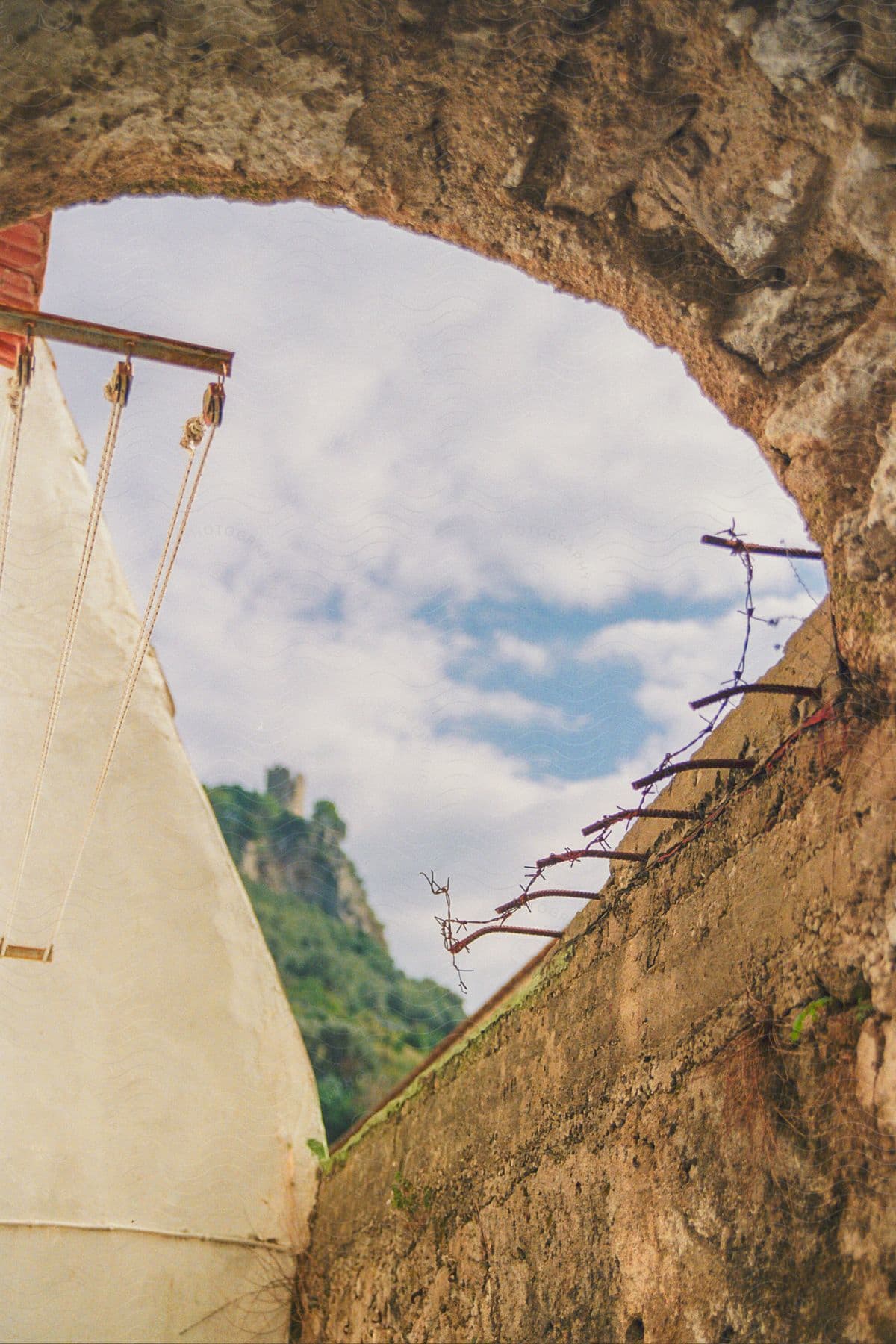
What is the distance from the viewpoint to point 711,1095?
2219 millimetres

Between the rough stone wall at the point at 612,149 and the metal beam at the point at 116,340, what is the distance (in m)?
0.52

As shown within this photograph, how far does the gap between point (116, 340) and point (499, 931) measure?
5.98 ft

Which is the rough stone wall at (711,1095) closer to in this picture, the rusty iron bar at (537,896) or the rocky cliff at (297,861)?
the rusty iron bar at (537,896)

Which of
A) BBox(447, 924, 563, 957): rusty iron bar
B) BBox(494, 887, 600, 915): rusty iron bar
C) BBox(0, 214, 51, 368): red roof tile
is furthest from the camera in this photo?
BBox(0, 214, 51, 368): red roof tile

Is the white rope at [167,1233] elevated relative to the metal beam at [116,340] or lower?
lower

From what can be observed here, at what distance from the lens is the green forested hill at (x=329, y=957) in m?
14.3

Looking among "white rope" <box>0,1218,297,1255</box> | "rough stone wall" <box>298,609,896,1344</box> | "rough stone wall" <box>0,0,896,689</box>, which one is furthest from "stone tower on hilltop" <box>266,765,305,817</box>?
"rough stone wall" <box>0,0,896,689</box>

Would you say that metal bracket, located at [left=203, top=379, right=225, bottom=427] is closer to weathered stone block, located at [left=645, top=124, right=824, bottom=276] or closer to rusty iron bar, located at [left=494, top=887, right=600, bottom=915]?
weathered stone block, located at [left=645, top=124, right=824, bottom=276]

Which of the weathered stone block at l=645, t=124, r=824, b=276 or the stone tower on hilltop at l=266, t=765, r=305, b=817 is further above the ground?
the stone tower on hilltop at l=266, t=765, r=305, b=817

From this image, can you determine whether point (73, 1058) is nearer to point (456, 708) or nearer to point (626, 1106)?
point (456, 708)

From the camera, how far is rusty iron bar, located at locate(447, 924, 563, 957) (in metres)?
3.12

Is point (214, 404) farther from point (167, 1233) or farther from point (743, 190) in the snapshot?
point (167, 1233)

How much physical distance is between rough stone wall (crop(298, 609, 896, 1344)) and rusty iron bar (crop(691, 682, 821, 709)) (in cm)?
4

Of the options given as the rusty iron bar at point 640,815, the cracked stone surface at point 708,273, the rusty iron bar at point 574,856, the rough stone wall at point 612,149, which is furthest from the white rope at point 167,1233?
the rough stone wall at point 612,149
